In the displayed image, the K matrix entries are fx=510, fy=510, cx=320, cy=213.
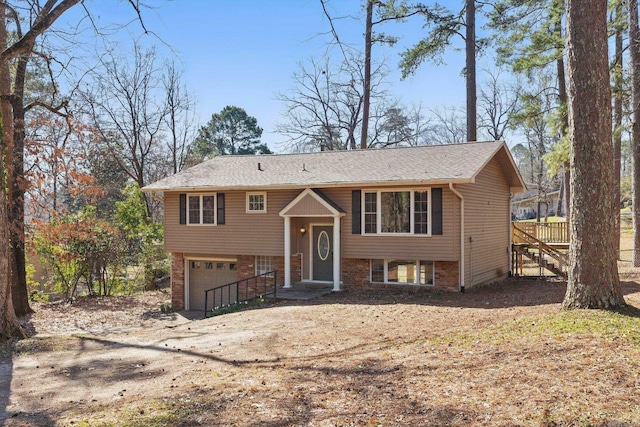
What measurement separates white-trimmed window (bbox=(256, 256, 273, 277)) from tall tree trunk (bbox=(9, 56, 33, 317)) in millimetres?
6969

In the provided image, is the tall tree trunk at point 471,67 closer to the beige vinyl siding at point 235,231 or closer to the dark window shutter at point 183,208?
the beige vinyl siding at point 235,231

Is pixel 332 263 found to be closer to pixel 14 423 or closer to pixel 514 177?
pixel 514 177

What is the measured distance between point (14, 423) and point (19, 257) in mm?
11756

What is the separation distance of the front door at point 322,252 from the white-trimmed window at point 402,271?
5.09ft

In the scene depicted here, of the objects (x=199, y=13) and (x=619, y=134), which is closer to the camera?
(x=199, y=13)

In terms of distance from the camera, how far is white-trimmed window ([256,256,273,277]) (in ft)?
56.0

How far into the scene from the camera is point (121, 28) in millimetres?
9453

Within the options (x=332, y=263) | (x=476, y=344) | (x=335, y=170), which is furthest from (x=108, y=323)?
(x=476, y=344)

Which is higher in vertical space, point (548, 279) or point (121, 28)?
point (121, 28)

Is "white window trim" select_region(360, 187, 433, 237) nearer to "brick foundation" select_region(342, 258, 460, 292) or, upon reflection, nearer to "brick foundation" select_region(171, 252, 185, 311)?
"brick foundation" select_region(342, 258, 460, 292)

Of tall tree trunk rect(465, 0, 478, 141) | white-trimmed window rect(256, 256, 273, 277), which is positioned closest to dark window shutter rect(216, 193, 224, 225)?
white-trimmed window rect(256, 256, 273, 277)

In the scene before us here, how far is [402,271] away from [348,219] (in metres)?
2.25

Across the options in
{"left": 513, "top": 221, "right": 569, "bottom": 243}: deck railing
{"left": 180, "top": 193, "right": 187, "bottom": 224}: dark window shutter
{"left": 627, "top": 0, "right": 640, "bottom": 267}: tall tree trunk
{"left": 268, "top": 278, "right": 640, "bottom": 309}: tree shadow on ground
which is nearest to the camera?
{"left": 268, "top": 278, "right": 640, "bottom": 309}: tree shadow on ground

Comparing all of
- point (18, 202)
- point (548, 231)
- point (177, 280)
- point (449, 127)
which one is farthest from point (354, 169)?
point (449, 127)
